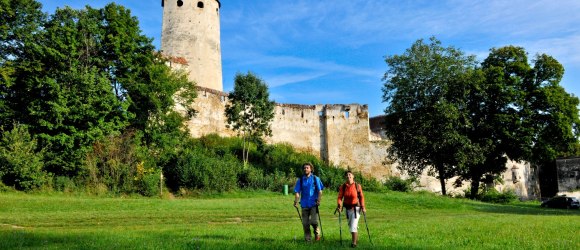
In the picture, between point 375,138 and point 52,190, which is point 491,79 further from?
point 52,190

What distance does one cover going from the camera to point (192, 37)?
4003cm

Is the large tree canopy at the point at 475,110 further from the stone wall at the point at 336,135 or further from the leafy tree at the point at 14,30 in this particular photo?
the leafy tree at the point at 14,30

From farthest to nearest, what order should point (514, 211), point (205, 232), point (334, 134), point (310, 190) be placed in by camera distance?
point (334, 134) → point (514, 211) → point (205, 232) → point (310, 190)

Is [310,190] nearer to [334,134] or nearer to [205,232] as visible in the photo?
[205,232]

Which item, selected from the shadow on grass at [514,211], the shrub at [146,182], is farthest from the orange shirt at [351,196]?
the shrub at [146,182]

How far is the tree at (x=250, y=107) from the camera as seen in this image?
32.1 m

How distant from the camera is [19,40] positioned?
82.8ft

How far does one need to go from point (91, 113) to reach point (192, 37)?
58.0 ft

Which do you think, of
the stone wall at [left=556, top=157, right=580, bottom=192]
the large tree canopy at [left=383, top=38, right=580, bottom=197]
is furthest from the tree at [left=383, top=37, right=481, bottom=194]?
the stone wall at [left=556, top=157, right=580, bottom=192]

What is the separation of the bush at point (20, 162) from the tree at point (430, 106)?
21639mm

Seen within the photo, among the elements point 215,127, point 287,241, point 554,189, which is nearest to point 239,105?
point 215,127

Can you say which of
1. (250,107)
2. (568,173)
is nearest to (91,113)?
(250,107)

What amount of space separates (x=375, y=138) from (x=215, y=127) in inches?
665

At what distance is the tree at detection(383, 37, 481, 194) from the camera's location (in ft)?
95.6
